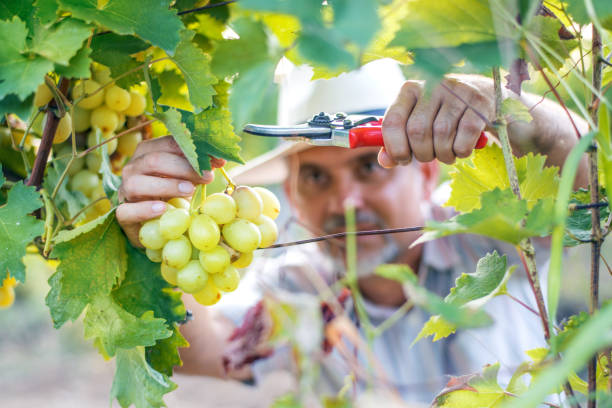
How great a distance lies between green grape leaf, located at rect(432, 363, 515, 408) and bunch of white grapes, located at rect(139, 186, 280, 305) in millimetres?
203

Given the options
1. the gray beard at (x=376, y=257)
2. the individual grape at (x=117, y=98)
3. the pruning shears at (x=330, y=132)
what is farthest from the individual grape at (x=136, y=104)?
the gray beard at (x=376, y=257)

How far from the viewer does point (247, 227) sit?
1.57 feet

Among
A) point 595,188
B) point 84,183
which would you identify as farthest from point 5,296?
point 595,188

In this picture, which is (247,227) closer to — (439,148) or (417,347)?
(439,148)

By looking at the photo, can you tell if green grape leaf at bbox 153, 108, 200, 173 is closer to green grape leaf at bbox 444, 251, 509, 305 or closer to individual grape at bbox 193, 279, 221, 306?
individual grape at bbox 193, 279, 221, 306

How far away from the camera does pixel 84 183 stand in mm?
617

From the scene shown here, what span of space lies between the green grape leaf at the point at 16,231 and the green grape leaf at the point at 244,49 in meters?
0.25

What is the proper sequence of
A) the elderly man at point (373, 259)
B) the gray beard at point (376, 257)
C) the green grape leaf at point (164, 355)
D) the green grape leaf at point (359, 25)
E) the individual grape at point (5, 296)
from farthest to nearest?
1. the gray beard at point (376, 257)
2. the elderly man at point (373, 259)
3. the individual grape at point (5, 296)
4. the green grape leaf at point (164, 355)
5. the green grape leaf at point (359, 25)

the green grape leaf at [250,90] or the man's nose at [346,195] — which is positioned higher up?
the green grape leaf at [250,90]

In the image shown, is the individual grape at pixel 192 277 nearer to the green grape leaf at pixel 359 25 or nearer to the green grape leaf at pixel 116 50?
the green grape leaf at pixel 116 50

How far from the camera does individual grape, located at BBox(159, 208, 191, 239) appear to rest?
474 millimetres

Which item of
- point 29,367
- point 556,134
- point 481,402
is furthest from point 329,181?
point 29,367

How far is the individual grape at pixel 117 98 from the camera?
22.6 inches

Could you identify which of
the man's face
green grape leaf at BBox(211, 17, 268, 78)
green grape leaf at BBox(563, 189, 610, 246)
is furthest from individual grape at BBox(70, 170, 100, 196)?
the man's face
